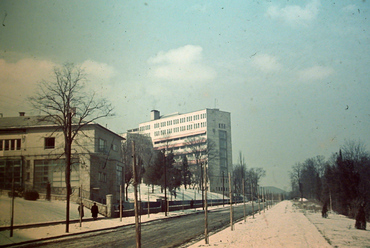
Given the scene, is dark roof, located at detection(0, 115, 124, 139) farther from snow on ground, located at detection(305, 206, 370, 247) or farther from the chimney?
the chimney

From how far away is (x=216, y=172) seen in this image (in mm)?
139625

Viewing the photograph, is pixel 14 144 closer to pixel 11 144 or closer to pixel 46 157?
pixel 11 144

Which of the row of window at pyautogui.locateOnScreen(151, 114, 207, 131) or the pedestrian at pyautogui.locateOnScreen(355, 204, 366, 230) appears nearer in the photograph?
the pedestrian at pyautogui.locateOnScreen(355, 204, 366, 230)

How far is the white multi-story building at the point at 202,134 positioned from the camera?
140300 mm

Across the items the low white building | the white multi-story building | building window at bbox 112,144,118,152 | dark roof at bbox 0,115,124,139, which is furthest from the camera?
the white multi-story building

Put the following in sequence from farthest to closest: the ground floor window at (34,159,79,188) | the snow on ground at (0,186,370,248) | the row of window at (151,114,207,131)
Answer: the row of window at (151,114,207,131), the ground floor window at (34,159,79,188), the snow on ground at (0,186,370,248)

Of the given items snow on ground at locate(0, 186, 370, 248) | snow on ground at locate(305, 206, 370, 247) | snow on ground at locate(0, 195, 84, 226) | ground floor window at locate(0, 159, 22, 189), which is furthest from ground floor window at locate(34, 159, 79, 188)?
snow on ground at locate(305, 206, 370, 247)

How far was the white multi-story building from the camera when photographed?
14030 centimetres

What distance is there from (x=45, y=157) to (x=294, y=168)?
86964 mm

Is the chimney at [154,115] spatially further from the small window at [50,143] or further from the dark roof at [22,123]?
the small window at [50,143]

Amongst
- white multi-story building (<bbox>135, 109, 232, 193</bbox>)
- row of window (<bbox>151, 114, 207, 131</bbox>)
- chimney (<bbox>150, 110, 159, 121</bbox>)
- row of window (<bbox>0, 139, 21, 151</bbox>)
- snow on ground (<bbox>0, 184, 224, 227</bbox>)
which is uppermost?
chimney (<bbox>150, 110, 159, 121</bbox>)

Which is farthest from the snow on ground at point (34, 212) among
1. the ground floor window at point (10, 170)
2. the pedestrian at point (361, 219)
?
the pedestrian at point (361, 219)

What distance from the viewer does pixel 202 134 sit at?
146m

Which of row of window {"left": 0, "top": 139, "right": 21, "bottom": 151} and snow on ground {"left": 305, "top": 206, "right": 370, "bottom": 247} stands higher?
row of window {"left": 0, "top": 139, "right": 21, "bottom": 151}
